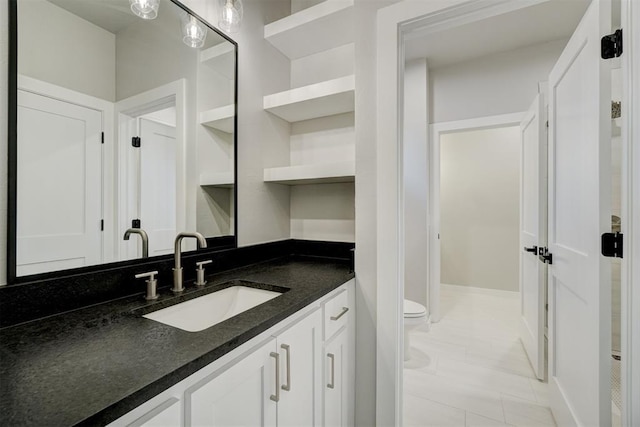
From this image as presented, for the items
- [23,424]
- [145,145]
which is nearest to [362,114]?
[145,145]

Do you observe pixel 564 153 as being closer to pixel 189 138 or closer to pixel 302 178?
pixel 302 178

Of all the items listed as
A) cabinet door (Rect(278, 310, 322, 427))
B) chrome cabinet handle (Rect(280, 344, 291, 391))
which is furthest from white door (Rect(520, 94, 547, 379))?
chrome cabinet handle (Rect(280, 344, 291, 391))

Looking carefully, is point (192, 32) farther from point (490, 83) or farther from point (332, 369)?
point (490, 83)

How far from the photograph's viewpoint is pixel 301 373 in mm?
1007

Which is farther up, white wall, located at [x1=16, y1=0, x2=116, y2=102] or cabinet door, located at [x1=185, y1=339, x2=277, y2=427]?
white wall, located at [x1=16, y1=0, x2=116, y2=102]

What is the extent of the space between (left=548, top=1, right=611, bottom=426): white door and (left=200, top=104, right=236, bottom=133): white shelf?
1603 mm

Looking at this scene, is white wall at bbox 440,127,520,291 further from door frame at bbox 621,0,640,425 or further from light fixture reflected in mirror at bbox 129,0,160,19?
light fixture reflected in mirror at bbox 129,0,160,19

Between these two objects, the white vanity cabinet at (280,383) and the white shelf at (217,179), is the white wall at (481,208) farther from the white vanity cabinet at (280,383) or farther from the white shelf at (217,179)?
the white shelf at (217,179)

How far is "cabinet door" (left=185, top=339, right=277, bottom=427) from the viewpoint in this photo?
2.08ft

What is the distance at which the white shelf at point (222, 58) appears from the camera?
1440 millimetres

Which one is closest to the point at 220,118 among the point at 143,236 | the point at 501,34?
the point at 143,236

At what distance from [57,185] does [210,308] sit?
678 mm

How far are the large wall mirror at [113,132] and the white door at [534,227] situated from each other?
75.3 inches

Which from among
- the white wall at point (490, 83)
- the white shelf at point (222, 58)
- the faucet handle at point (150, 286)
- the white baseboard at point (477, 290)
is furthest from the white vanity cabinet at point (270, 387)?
the white baseboard at point (477, 290)
